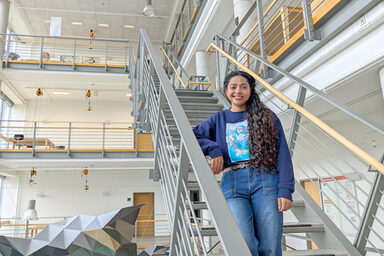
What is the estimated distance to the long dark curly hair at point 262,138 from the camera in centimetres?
111

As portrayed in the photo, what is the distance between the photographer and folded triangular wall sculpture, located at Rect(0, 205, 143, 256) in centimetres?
193

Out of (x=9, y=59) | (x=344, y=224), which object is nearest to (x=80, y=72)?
(x=9, y=59)

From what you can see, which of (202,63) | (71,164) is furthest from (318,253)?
(71,164)

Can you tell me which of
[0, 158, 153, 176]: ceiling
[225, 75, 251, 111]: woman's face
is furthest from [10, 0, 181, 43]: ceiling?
[225, 75, 251, 111]: woman's face

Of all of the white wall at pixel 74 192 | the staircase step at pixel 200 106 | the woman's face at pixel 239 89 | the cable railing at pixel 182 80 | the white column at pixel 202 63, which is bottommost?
the white wall at pixel 74 192

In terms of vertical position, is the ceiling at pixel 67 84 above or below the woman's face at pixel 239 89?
above

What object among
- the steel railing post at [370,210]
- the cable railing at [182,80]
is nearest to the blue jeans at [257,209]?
the steel railing post at [370,210]

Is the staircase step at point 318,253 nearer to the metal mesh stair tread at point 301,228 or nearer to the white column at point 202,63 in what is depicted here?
the metal mesh stair tread at point 301,228

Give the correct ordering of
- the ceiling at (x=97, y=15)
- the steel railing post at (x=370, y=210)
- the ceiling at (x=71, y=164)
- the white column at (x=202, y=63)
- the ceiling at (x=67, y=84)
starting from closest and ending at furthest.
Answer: the steel railing post at (x=370, y=210) → the white column at (x=202, y=63) → the ceiling at (x=71, y=164) → the ceiling at (x=67, y=84) → the ceiling at (x=97, y=15)

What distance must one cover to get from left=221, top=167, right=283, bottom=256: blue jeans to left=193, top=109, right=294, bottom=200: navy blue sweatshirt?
4 centimetres

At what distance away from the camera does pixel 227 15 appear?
610 cm

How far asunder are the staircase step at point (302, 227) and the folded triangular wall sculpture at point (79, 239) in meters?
1.01

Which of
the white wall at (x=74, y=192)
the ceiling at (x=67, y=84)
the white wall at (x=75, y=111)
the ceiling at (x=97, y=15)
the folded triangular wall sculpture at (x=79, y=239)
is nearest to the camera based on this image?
the folded triangular wall sculpture at (x=79, y=239)

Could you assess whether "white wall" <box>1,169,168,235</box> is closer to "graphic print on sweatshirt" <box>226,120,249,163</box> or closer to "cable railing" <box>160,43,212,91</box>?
"cable railing" <box>160,43,212,91</box>
